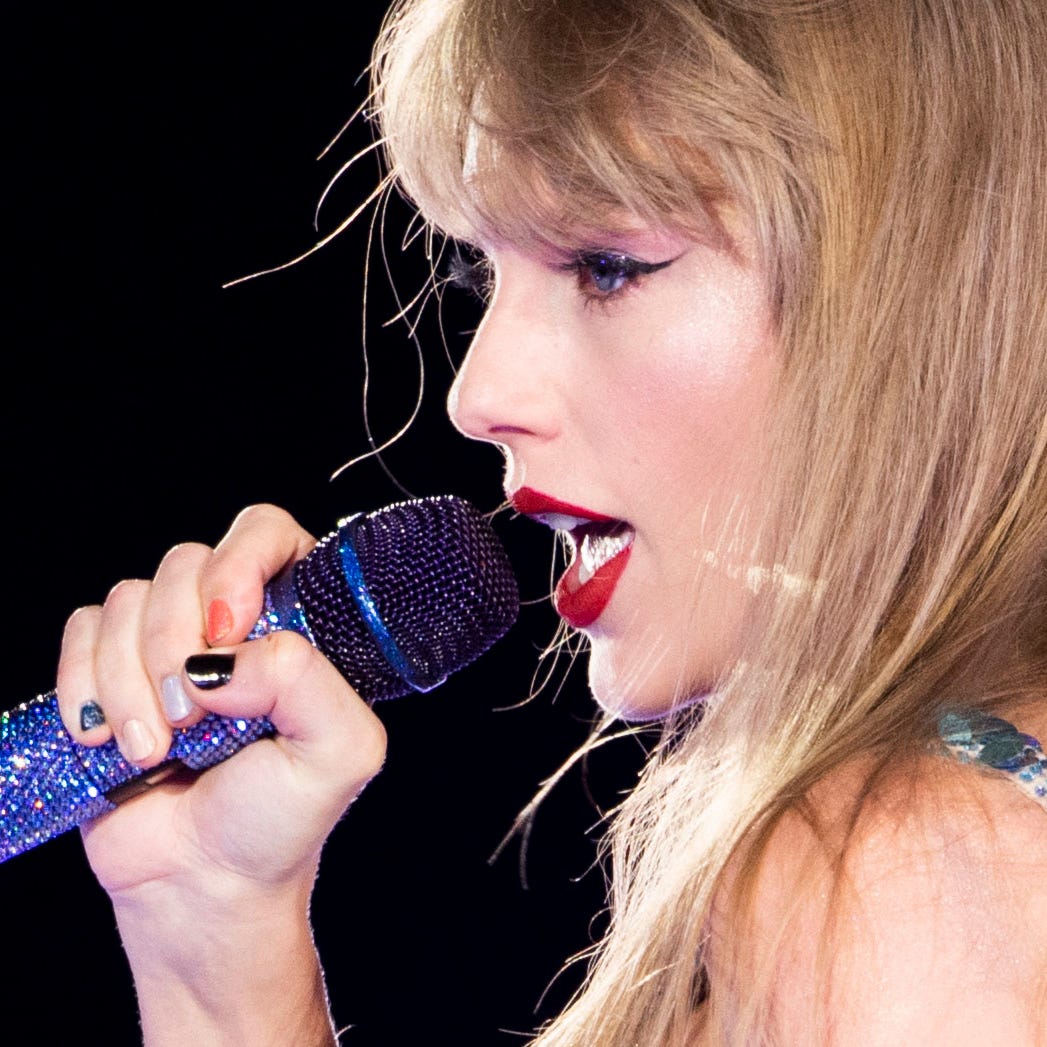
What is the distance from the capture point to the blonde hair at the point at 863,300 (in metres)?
1.02

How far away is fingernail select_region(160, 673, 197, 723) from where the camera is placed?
1.06 m

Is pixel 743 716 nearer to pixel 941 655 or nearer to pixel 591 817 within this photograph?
pixel 941 655

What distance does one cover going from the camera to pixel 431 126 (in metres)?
1.22

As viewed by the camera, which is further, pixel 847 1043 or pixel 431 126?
pixel 431 126

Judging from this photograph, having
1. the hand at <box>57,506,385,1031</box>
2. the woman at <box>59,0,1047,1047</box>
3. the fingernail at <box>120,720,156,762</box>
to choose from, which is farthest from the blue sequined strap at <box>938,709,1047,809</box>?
the fingernail at <box>120,720,156,762</box>

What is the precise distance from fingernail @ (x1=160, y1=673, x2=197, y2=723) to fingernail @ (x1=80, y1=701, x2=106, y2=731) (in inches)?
2.3

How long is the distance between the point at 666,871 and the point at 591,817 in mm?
1469

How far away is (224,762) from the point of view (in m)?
1.23

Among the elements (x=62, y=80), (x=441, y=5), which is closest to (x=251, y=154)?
(x=62, y=80)

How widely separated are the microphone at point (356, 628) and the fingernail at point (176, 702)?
38 mm

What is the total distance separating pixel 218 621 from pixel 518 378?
0.33 metres

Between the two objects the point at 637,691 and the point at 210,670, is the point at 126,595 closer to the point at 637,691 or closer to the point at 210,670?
the point at 210,670

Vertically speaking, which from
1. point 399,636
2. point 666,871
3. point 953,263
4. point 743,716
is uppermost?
point 953,263

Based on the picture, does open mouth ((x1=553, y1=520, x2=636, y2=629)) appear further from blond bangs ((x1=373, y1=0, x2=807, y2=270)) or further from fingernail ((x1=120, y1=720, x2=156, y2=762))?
fingernail ((x1=120, y1=720, x2=156, y2=762))
